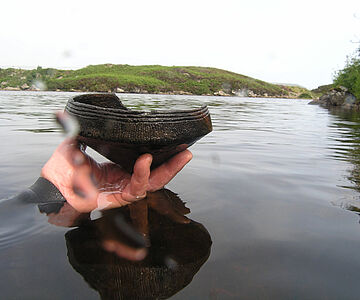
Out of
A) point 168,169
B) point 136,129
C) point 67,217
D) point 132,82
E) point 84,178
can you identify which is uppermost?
point 132,82

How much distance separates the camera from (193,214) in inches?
77.4

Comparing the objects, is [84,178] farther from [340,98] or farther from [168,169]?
[340,98]

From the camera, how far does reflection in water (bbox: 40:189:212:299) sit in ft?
3.94

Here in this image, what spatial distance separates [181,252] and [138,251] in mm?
228

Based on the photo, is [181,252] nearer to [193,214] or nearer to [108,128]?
[193,214]

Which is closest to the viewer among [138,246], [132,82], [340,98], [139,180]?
[138,246]

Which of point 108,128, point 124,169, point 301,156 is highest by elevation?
point 108,128

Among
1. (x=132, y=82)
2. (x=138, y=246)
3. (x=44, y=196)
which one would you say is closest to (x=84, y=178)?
(x=44, y=196)

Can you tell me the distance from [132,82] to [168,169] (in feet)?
263

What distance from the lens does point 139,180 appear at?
184 centimetres

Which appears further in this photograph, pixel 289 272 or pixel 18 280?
pixel 289 272

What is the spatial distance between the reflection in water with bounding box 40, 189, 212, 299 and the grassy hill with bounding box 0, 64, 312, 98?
233 ft

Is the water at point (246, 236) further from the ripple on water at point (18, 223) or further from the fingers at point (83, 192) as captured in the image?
the fingers at point (83, 192)

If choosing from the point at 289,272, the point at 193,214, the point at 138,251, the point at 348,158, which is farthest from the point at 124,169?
the point at 348,158
